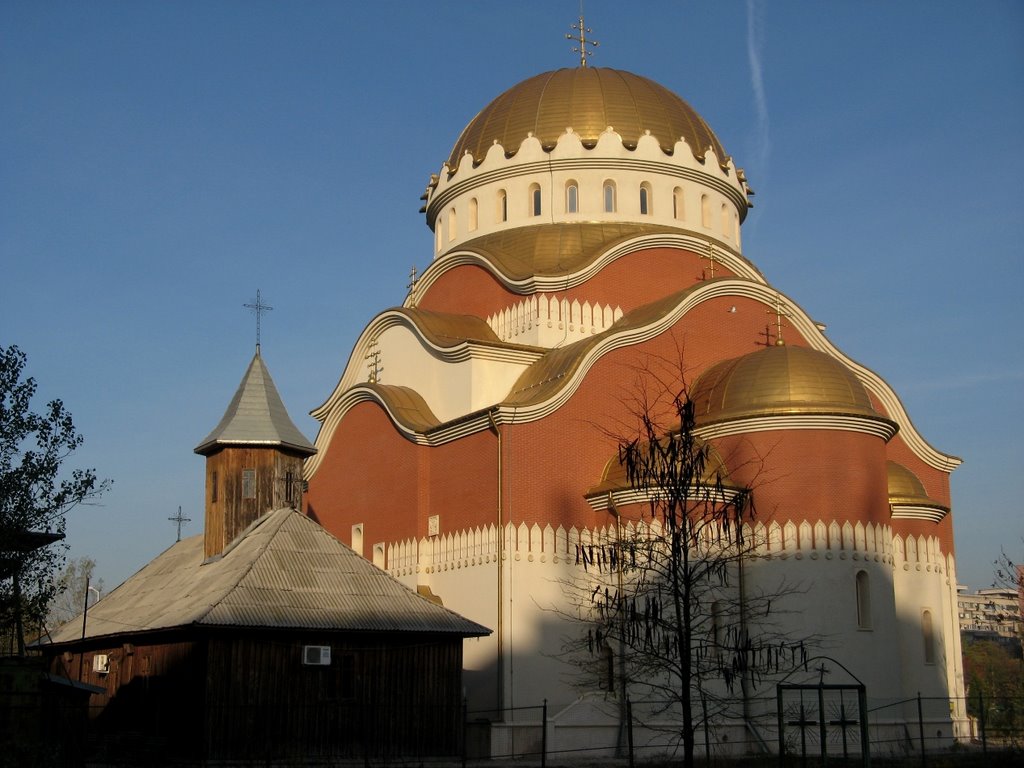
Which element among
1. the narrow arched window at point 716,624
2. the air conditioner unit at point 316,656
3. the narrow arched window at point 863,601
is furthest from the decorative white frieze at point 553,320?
the air conditioner unit at point 316,656

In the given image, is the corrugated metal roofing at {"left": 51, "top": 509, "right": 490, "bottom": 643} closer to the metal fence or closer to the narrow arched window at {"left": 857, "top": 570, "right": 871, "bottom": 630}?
the metal fence

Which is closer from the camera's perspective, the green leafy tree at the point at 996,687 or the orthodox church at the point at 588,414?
the green leafy tree at the point at 996,687

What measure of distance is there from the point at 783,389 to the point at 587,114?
989cm

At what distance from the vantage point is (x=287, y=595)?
1744 cm

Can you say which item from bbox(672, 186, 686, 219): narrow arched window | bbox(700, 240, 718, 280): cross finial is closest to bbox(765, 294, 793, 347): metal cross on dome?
bbox(700, 240, 718, 280): cross finial

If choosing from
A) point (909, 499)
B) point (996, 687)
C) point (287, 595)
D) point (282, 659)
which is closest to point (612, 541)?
point (287, 595)

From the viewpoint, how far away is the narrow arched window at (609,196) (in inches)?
1072

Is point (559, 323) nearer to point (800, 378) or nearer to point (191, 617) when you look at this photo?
point (800, 378)

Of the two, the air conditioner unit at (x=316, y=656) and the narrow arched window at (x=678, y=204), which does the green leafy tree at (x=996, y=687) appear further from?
the narrow arched window at (x=678, y=204)

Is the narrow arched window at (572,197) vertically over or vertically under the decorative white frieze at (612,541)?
over

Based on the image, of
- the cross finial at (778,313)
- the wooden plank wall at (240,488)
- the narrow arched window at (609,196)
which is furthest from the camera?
the narrow arched window at (609,196)

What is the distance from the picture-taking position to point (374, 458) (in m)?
24.7

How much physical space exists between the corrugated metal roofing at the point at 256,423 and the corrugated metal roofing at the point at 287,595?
6.17 ft

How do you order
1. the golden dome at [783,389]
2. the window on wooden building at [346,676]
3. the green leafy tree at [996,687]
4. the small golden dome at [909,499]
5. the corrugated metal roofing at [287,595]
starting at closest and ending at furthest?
the corrugated metal roofing at [287,595] → the window on wooden building at [346,676] → the green leafy tree at [996,687] → the golden dome at [783,389] → the small golden dome at [909,499]
